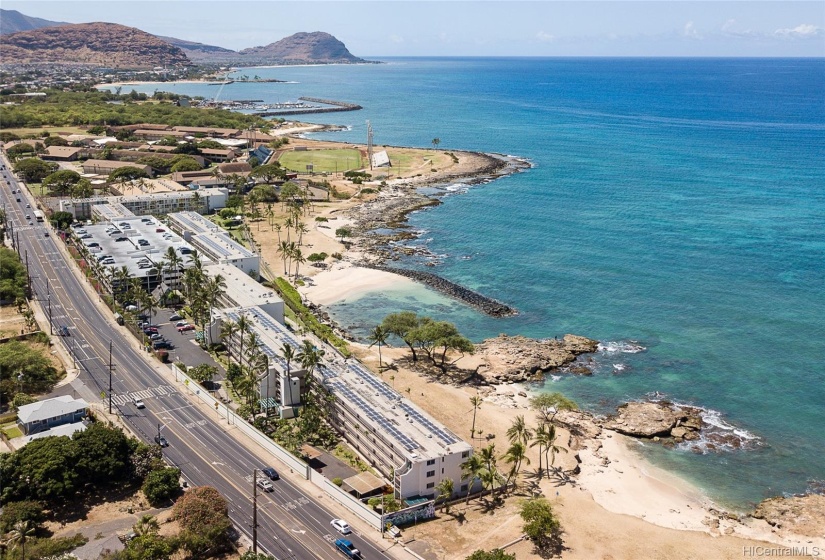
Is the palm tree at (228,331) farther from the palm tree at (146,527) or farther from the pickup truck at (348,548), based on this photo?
the pickup truck at (348,548)

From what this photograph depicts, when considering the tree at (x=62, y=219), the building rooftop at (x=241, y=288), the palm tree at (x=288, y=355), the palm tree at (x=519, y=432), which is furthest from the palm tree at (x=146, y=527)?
the tree at (x=62, y=219)

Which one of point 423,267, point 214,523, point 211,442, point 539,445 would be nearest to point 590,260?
point 423,267

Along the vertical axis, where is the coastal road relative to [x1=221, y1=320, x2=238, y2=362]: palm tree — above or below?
below

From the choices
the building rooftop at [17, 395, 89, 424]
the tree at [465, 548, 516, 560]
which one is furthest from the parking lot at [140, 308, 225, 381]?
the tree at [465, 548, 516, 560]

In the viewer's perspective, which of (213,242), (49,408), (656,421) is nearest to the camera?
(49,408)

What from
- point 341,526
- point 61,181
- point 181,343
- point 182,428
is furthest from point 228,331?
point 61,181

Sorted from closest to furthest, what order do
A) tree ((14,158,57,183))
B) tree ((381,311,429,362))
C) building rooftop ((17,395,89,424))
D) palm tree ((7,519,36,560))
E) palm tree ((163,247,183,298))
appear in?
1. palm tree ((7,519,36,560))
2. building rooftop ((17,395,89,424))
3. tree ((381,311,429,362))
4. palm tree ((163,247,183,298))
5. tree ((14,158,57,183))

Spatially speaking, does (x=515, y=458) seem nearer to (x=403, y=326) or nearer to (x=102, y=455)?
(x=403, y=326)

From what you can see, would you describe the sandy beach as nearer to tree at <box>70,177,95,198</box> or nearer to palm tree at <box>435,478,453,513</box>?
palm tree at <box>435,478,453,513</box>
